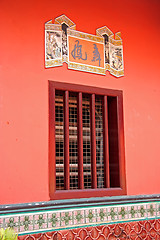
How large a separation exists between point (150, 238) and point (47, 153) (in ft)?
5.05

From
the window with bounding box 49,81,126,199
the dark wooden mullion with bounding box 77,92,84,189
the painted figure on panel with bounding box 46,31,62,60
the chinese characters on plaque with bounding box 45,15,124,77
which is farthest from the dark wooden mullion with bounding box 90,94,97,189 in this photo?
the painted figure on panel with bounding box 46,31,62,60

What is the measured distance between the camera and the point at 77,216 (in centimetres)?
322

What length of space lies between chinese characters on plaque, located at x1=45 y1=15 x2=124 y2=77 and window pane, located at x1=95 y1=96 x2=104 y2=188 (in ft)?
1.33

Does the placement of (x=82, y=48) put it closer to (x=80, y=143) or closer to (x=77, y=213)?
(x=80, y=143)

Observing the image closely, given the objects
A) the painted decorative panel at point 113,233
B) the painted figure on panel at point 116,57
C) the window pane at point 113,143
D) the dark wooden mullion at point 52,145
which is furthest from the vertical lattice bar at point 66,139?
the painted figure on panel at point 116,57

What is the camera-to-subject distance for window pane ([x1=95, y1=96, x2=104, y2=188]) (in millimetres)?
3678

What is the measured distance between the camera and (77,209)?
3.23 m

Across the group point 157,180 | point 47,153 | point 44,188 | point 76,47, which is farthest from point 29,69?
point 157,180

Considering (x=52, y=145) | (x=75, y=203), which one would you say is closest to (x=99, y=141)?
(x=52, y=145)

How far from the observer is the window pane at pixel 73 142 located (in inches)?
142

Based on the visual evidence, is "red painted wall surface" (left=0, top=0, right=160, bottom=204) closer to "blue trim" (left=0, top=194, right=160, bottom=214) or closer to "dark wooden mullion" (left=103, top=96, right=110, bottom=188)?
"blue trim" (left=0, top=194, right=160, bottom=214)

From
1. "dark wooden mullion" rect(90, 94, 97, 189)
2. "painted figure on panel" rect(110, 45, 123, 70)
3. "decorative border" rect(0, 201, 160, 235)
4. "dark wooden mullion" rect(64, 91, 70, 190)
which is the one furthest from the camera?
"painted figure on panel" rect(110, 45, 123, 70)

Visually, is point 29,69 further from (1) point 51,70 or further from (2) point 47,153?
(2) point 47,153

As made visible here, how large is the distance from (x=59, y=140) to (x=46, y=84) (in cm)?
67
